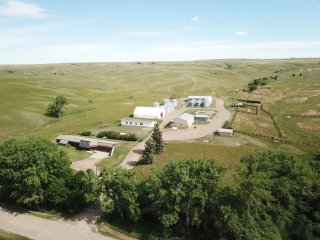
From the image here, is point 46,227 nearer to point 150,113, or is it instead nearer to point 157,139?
point 157,139

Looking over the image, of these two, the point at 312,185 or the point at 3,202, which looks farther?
the point at 3,202

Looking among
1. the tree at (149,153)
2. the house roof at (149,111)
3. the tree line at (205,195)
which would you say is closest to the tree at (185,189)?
the tree line at (205,195)

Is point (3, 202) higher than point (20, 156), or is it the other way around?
point (20, 156)

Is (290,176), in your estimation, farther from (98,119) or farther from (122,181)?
(98,119)

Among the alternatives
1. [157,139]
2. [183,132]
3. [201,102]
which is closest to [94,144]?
[157,139]

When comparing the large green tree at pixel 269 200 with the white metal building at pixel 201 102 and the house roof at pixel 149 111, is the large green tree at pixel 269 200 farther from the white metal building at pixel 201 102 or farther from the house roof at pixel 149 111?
the white metal building at pixel 201 102

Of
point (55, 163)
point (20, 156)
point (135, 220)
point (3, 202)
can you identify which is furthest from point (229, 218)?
point (3, 202)
